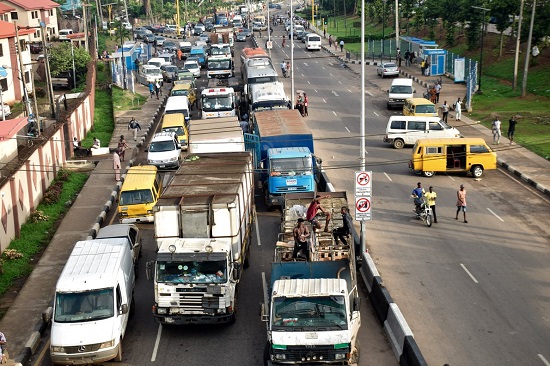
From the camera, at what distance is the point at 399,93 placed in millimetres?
52031

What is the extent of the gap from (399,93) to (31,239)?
2948cm

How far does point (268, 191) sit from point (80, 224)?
25.0 ft

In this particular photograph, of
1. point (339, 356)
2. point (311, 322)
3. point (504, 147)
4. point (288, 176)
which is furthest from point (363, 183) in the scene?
point (504, 147)

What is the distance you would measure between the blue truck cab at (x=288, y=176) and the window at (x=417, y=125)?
37.2 ft

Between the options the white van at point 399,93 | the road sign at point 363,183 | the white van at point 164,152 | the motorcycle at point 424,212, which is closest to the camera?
the road sign at point 363,183

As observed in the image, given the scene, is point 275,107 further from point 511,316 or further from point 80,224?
point 511,316

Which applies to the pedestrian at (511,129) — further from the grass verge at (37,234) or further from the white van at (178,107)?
the grass verge at (37,234)

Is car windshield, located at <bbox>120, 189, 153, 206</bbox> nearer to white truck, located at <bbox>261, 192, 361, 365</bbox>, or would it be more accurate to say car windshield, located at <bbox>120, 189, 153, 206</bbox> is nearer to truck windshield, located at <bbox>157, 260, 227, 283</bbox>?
truck windshield, located at <bbox>157, 260, 227, 283</bbox>

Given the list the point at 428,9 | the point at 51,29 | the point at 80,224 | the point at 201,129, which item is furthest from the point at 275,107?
the point at 51,29

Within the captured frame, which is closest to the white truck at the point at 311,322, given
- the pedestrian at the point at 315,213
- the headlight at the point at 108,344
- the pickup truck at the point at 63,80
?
the headlight at the point at 108,344

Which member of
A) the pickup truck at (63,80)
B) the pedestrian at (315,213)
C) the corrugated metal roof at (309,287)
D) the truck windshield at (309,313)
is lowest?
the pickup truck at (63,80)

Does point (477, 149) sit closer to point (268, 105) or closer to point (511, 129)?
point (511, 129)

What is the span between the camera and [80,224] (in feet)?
103

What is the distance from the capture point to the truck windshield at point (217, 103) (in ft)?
148
